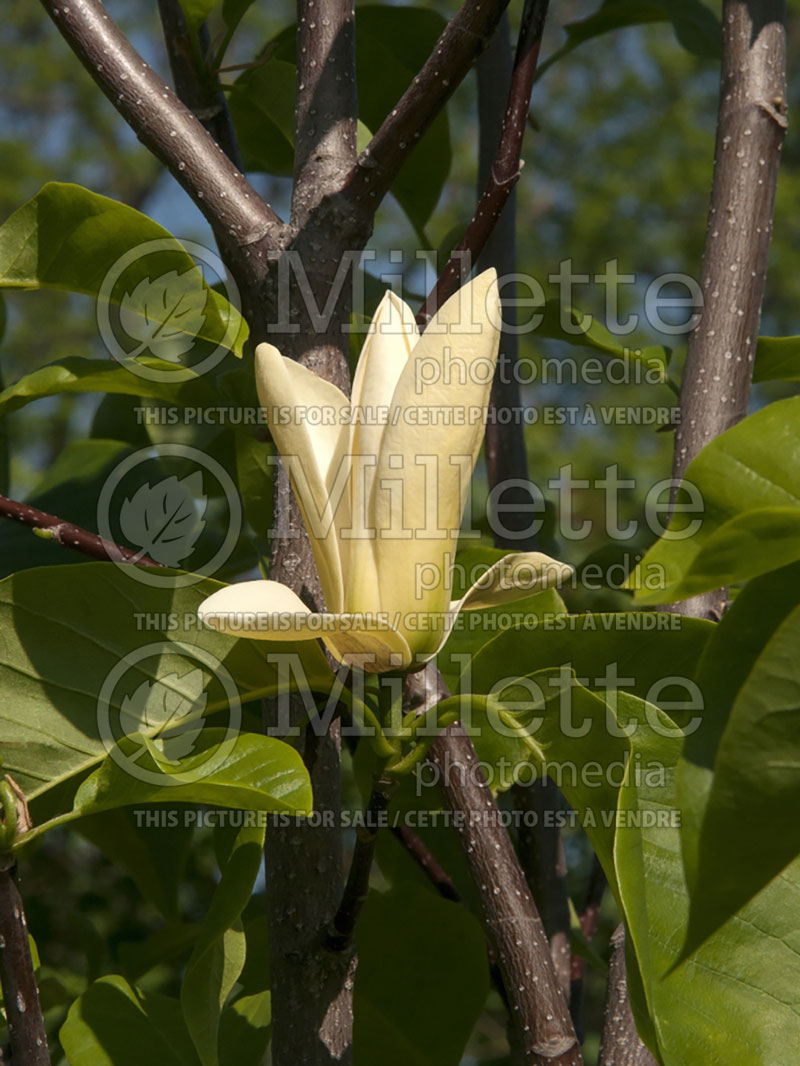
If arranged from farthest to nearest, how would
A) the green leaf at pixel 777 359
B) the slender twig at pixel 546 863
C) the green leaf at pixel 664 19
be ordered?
the green leaf at pixel 664 19
the slender twig at pixel 546 863
the green leaf at pixel 777 359

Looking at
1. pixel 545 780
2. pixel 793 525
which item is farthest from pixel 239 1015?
pixel 793 525

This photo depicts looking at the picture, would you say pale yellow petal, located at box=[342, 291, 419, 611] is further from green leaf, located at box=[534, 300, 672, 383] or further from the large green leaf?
green leaf, located at box=[534, 300, 672, 383]

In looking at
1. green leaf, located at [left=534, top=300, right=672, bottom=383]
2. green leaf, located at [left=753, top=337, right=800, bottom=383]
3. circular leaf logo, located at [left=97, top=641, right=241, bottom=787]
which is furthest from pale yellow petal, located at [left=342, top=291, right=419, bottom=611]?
green leaf, located at [left=753, top=337, right=800, bottom=383]

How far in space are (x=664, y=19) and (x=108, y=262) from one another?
31.1 inches

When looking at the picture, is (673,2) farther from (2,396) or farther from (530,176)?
(530,176)

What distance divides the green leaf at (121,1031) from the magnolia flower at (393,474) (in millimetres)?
306

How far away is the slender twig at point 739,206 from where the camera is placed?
2.46ft

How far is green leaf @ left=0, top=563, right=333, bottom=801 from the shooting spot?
52cm

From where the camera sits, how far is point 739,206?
2.53 ft

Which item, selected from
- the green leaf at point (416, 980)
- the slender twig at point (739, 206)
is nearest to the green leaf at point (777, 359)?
the slender twig at point (739, 206)

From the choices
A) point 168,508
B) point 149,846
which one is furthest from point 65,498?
point 149,846

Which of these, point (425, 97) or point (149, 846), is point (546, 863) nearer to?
point (149, 846)

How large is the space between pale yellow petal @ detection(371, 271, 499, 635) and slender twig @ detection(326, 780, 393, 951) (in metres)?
0.08

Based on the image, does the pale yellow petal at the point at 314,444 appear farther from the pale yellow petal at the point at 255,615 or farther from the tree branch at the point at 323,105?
the tree branch at the point at 323,105
